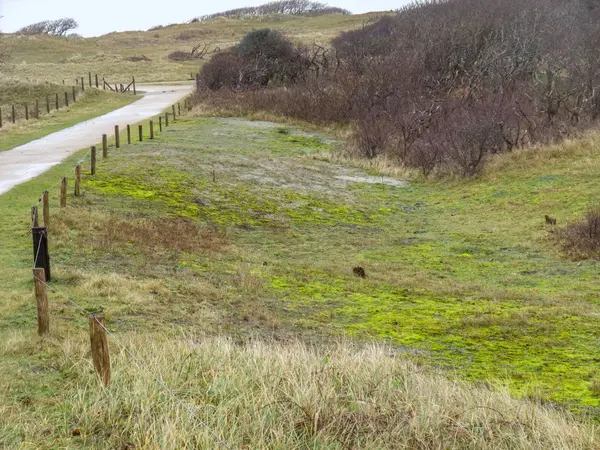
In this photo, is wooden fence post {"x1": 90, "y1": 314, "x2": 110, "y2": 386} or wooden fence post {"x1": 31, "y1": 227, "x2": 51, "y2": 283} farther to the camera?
wooden fence post {"x1": 31, "y1": 227, "x2": 51, "y2": 283}

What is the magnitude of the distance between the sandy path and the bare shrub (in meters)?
12.6

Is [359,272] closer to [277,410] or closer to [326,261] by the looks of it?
[326,261]

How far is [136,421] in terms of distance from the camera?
5.41m

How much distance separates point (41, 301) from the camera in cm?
734

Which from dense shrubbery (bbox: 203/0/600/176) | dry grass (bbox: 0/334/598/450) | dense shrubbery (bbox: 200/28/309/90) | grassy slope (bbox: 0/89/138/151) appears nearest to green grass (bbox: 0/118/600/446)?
dry grass (bbox: 0/334/598/450)

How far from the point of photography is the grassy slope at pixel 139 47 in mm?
73438

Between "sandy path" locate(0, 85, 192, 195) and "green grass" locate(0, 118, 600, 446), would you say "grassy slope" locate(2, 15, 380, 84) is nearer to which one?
"sandy path" locate(0, 85, 192, 195)

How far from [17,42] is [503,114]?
83.5 m

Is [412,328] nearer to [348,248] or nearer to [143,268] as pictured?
[143,268]

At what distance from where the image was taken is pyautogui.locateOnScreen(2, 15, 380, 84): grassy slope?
241 ft

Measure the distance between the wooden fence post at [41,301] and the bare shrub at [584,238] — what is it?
10736 millimetres

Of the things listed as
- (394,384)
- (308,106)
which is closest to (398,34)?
(308,106)

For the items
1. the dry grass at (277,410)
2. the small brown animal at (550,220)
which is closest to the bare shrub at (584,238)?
the small brown animal at (550,220)

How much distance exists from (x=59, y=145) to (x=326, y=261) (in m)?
15.9
